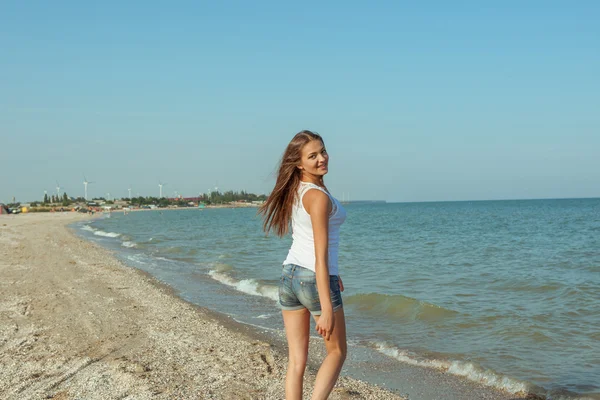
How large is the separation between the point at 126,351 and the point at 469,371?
13.7ft

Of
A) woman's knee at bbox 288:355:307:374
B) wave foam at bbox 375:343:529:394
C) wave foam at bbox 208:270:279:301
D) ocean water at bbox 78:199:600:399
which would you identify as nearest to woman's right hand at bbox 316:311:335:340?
woman's knee at bbox 288:355:307:374

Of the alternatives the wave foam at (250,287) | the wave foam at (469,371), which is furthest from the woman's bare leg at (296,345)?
the wave foam at (250,287)

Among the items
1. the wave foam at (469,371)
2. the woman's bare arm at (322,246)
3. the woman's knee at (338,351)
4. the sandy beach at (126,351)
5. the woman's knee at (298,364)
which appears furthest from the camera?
the wave foam at (469,371)

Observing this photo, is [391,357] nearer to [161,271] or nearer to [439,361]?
[439,361]

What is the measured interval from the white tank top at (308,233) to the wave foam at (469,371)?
387 cm

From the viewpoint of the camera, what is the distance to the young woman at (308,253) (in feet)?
10.7

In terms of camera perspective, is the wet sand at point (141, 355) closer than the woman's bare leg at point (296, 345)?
No

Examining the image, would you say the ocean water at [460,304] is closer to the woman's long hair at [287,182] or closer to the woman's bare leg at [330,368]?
the woman's bare leg at [330,368]

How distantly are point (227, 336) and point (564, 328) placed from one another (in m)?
5.36

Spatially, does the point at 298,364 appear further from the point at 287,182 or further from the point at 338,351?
the point at 287,182

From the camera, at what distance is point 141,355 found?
21.5 feet

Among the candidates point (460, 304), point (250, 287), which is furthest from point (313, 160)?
point (250, 287)

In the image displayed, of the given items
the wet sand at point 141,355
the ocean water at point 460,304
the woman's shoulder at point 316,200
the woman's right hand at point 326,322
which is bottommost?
the ocean water at point 460,304

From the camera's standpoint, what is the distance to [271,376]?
5.85 meters
